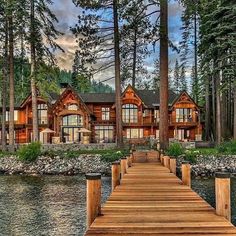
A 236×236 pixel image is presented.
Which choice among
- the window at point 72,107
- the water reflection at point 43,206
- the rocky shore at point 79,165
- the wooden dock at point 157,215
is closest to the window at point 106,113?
the window at point 72,107

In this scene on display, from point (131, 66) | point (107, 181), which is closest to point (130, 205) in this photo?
point (107, 181)

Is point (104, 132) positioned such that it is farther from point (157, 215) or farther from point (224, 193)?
point (224, 193)

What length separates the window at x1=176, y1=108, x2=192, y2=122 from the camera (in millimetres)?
46500

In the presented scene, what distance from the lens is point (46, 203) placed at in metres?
15.5

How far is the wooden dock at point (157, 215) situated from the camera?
597 cm

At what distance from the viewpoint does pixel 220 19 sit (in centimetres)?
3131

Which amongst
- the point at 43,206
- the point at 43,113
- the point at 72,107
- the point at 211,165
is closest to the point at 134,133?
the point at 72,107

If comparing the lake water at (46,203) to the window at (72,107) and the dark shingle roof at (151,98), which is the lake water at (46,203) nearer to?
the window at (72,107)

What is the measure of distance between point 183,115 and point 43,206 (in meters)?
33.6

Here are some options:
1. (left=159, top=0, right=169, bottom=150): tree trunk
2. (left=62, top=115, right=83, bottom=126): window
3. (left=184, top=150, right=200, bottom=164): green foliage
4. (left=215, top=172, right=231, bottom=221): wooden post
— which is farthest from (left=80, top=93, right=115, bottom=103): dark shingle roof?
(left=215, top=172, right=231, bottom=221): wooden post

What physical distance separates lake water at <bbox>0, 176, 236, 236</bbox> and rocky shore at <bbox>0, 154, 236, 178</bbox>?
2.23 metres

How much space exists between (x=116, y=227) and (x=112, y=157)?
2106 cm

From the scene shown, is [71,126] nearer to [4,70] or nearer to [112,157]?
[4,70]

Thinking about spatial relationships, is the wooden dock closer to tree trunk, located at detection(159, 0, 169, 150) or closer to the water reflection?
the water reflection
